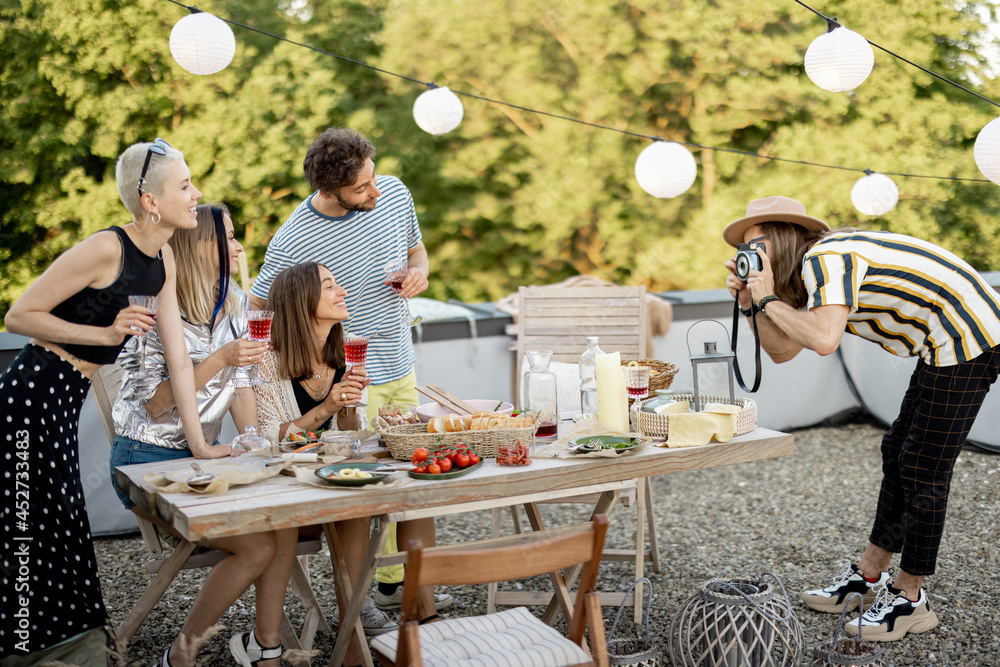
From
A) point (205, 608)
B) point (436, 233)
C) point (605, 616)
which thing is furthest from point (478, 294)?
point (205, 608)

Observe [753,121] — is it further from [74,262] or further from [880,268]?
[74,262]

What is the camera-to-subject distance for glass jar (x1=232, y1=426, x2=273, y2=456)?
7.59 feet

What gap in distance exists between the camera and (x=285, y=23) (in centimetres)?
961

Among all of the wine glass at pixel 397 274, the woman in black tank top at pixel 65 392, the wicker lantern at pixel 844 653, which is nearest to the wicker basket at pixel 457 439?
the woman in black tank top at pixel 65 392

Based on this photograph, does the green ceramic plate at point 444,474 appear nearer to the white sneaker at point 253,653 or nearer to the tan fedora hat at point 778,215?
the white sneaker at point 253,653

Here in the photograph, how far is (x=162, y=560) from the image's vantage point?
2445 millimetres

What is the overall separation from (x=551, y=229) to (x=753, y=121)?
109 inches

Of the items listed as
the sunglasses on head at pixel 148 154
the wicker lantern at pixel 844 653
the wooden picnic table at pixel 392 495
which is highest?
the sunglasses on head at pixel 148 154

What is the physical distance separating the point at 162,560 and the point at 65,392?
0.56m

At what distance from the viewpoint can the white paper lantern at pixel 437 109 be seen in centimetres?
542

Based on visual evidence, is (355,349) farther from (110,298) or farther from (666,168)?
(666,168)

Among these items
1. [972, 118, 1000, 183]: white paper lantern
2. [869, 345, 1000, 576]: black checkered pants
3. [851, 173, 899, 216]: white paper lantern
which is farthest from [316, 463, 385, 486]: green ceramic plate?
[851, 173, 899, 216]: white paper lantern

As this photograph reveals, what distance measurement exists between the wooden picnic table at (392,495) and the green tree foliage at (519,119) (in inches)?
265

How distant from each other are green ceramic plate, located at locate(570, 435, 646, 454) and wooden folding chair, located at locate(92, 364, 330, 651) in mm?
828
